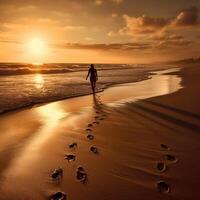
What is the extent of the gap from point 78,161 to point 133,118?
435 cm

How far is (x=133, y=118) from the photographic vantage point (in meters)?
9.56

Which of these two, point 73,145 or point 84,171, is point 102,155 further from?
point 73,145

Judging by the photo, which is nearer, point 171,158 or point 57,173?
point 57,173

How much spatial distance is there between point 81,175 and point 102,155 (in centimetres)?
109

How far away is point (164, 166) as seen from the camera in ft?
17.1

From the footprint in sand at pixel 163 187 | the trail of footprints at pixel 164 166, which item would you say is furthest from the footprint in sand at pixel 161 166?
the footprint in sand at pixel 163 187

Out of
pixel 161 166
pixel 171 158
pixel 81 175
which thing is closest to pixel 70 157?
pixel 81 175

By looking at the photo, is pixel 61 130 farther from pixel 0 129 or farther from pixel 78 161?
pixel 78 161

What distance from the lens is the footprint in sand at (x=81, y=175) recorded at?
4.70 meters

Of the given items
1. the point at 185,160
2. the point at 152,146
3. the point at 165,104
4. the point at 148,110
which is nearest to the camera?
the point at 185,160

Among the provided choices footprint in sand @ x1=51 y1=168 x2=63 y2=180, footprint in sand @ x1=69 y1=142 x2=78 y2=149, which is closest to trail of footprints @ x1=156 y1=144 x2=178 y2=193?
footprint in sand @ x1=51 y1=168 x2=63 y2=180

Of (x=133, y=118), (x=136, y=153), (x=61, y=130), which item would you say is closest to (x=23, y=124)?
(x=61, y=130)

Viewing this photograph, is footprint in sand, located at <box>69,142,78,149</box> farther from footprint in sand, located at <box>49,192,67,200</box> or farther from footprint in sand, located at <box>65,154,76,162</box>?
footprint in sand, located at <box>49,192,67,200</box>

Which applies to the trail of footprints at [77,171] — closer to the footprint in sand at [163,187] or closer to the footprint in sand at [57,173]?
the footprint in sand at [57,173]
